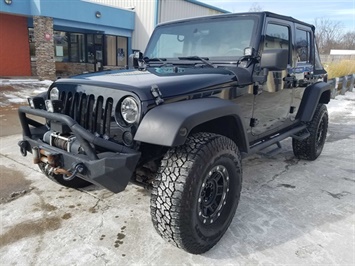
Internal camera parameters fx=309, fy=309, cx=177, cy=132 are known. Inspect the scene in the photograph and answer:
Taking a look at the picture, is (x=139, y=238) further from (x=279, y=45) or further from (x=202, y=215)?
(x=279, y=45)

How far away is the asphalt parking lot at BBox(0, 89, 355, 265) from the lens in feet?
7.79

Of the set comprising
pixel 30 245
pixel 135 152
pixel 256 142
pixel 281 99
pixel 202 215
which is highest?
pixel 281 99

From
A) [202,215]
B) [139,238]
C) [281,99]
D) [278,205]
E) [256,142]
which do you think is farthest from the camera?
[281,99]

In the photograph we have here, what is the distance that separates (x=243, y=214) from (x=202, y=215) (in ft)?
2.54

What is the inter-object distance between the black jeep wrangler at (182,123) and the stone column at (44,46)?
1138cm

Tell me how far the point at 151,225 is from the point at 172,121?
121 centimetres

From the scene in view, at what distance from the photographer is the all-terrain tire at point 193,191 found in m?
2.16

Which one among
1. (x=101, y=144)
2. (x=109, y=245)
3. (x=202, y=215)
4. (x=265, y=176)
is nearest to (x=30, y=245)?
(x=109, y=245)

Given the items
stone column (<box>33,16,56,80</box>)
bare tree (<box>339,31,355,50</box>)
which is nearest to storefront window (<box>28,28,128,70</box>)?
stone column (<box>33,16,56,80</box>)

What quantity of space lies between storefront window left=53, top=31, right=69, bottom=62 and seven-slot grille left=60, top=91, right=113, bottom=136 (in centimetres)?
1533

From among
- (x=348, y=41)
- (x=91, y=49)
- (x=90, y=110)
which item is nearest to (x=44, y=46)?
(x=91, y=49)

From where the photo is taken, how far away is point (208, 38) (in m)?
3.39

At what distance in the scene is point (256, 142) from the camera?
349cm

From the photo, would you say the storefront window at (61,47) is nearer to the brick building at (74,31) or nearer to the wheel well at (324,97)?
the brick building at (74,31)
